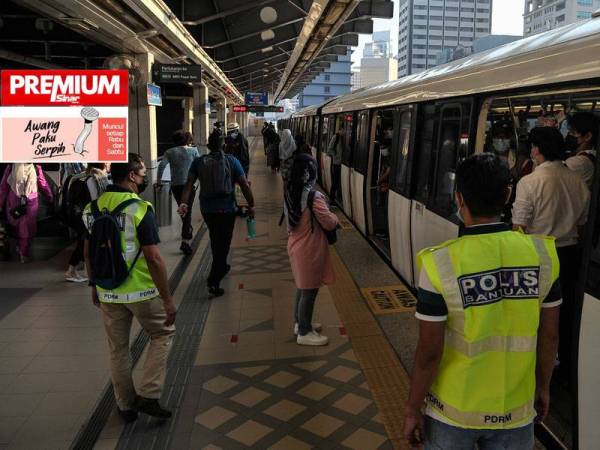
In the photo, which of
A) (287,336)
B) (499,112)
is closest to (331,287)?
(287,336)

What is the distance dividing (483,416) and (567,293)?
1.99 meters

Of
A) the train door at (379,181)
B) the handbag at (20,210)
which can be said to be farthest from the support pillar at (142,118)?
the train door at (379,181)

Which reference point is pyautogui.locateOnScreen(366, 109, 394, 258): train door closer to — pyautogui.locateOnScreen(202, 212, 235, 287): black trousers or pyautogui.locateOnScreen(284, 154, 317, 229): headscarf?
pyautogui.locateOnScreen(202, 212, 235, 287): black trousers

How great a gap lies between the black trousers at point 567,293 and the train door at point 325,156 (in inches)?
317

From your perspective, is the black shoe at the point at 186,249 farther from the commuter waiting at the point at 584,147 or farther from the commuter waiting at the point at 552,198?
the commuter waiting at the point at 584,147

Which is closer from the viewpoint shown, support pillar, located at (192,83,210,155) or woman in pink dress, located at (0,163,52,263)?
woman in pink dress, located at (0,163,52,263)

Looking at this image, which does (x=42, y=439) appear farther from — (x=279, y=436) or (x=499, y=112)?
(x=499, y=112)

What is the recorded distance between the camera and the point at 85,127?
4.89 m

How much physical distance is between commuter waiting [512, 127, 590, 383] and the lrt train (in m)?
0.33

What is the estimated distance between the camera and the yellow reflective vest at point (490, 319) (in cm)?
161

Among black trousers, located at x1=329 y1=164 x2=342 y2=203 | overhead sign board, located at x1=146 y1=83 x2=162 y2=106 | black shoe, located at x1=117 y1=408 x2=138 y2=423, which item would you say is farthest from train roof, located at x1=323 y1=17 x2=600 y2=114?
black trousers, located at x1=329 y1=164 x2=342 y2=203

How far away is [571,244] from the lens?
3186mm

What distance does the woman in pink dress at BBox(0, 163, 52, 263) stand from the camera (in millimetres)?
6574

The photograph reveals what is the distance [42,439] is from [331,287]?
3.29 m
